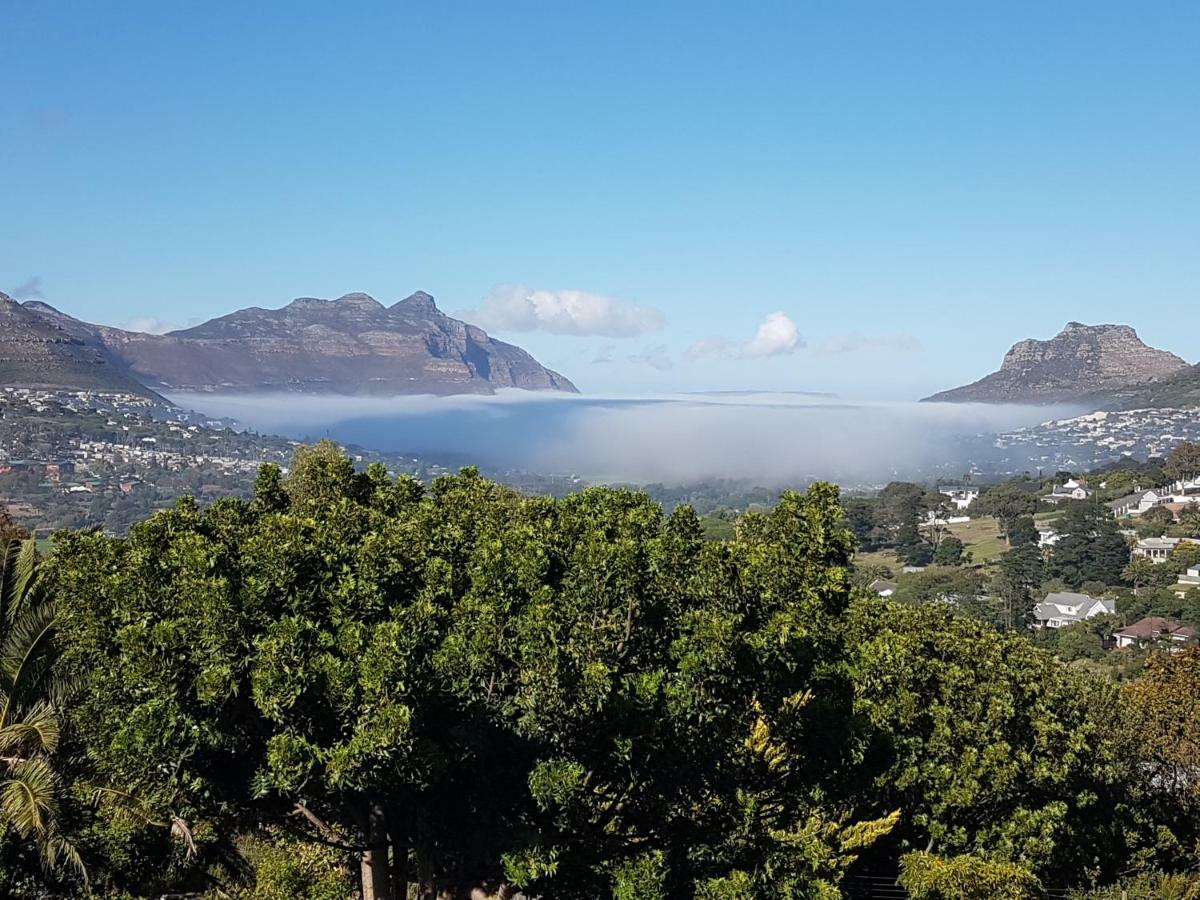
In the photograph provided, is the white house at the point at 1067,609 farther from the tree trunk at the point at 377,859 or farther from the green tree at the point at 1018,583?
the tree trunk at the point at 377,859

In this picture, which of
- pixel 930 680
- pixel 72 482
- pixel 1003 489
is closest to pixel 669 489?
pixel 1003 489

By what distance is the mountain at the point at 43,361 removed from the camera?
165 m

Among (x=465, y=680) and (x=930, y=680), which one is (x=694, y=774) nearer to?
(x=465, y=680)

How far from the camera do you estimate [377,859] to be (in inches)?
388

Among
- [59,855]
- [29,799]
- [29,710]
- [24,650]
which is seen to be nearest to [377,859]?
[59,855]

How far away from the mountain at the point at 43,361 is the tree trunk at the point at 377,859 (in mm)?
169063

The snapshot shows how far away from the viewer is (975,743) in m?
14.5

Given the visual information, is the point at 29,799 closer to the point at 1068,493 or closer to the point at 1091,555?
the point at 1091,555

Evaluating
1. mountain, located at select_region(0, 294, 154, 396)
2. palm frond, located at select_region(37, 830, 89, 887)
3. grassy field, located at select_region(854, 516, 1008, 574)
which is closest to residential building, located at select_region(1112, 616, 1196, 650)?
grassy field, located at select_region(854, 516, 1008, 574)

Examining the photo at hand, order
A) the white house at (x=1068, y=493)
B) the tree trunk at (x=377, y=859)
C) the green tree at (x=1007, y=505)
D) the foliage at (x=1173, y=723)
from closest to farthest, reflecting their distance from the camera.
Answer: the tree trunk at (x=377, y=859), the foliage at (x=1173, y=723), the green tree at (x=1007, y=505), the white house at (x=1068, y=493)

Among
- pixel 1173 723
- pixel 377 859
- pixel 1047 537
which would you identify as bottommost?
pixel 1047 537

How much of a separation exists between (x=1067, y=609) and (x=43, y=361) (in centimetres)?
16406

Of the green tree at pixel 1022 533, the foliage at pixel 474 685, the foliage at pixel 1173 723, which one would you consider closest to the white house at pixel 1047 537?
the green tree at pixel 1022 533

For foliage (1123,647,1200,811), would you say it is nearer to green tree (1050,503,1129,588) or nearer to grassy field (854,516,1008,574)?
green tree (1050,503,1129,588)
